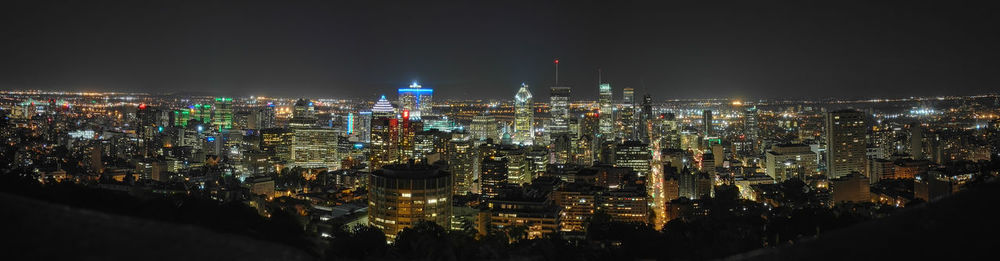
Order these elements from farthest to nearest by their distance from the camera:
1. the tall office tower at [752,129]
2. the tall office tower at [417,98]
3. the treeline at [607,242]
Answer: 1. the tall office tower at [417,98]
2. the tall office tower at [752,129]
3. the treeline at [607,242]

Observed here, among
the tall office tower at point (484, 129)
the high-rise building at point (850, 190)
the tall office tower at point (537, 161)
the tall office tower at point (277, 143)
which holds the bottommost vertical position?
the high-rise building at point (850, 190)

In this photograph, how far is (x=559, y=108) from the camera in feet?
216

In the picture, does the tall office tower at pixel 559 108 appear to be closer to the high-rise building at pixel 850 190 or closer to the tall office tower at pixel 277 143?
the tall office tower at pixel 277 143

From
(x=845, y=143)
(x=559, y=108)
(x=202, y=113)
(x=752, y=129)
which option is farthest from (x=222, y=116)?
(x=845, y=143)

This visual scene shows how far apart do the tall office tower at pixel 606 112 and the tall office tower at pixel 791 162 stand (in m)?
19.6

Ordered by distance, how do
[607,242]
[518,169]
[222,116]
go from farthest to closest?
[222,116] → [518,169] → [607,242]

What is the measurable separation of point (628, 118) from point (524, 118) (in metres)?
10.2

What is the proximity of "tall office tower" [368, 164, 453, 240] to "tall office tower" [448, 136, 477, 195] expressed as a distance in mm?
12696

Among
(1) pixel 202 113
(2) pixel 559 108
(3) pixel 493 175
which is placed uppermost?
(2) pixel 559 108

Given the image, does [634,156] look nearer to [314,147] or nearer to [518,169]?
[518,169]

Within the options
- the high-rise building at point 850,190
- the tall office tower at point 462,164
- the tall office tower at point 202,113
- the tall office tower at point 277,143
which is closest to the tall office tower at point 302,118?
the tall office tower at point 277,143

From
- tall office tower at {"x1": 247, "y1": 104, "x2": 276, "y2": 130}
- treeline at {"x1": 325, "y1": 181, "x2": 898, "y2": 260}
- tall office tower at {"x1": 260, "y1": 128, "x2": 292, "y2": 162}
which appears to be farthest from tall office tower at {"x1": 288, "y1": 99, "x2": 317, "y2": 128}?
treeline at {"x1": 325, "y1": 181, "x2": 898, "y2": 260}

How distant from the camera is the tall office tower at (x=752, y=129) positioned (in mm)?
50144

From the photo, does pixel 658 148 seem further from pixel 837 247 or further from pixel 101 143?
pixel 837 247
